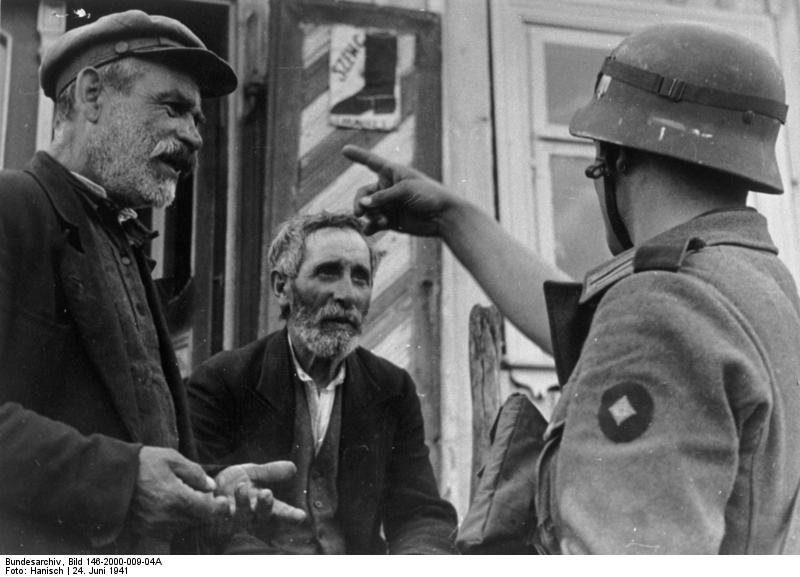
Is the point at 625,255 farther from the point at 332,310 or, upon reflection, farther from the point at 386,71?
the point at 386,71

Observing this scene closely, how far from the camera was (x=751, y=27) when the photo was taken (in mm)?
3166

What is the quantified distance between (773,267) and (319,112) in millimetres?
1366

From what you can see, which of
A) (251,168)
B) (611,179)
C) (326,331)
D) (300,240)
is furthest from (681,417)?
(251,168)

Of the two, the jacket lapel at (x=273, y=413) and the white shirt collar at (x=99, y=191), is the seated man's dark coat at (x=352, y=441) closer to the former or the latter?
the jacket lapel at (x=273, y=413)

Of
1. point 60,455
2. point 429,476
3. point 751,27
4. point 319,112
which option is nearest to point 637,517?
point 60,455

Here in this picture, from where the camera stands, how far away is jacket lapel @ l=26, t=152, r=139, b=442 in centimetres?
197

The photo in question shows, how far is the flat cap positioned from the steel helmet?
72 centimetres

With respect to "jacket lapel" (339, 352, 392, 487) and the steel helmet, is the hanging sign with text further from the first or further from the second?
the steel helmet

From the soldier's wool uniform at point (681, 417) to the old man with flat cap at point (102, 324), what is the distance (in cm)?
50

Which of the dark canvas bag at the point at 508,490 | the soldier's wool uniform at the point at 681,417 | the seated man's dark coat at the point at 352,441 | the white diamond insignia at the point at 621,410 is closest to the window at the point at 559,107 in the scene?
the seated man's dark coat at the point at 352,441

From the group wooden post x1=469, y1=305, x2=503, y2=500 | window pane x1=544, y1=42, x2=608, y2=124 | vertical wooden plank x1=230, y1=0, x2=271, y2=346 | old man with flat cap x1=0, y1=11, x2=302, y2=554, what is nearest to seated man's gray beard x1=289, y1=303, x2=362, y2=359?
vertical wooden plank x1=230, y1=0, x2=271, y2=346

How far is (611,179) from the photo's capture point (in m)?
2.09

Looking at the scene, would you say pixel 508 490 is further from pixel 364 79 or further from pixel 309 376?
pixel 364 79

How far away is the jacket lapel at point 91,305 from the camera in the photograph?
1.97 meters
